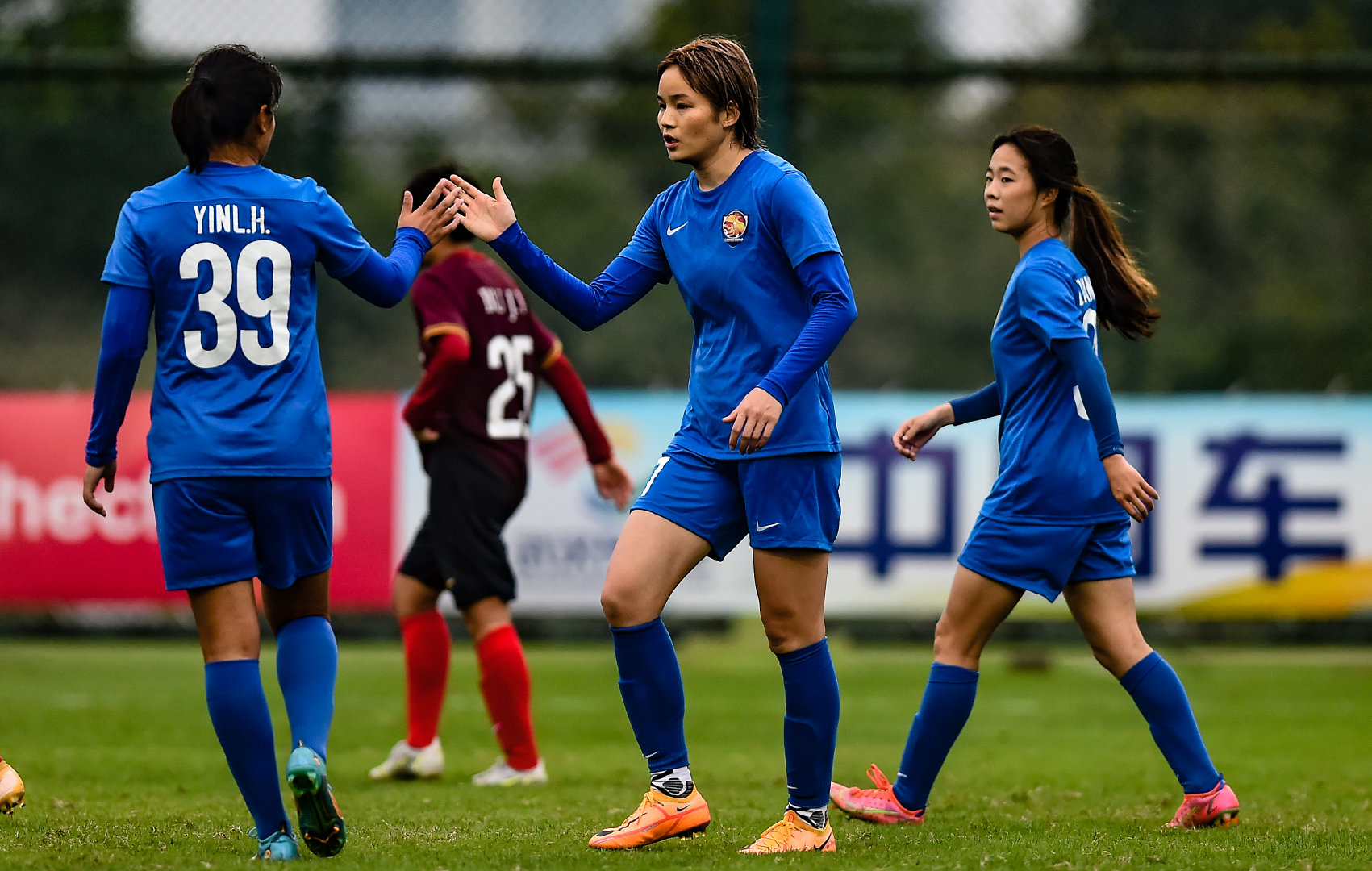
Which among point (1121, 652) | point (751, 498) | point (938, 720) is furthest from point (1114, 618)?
point (751, 498)

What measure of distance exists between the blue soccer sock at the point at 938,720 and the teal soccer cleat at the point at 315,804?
1680 millimetres

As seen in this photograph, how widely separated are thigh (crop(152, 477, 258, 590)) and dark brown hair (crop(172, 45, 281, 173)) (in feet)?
2.53

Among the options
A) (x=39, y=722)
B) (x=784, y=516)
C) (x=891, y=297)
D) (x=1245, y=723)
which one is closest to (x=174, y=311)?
(x=784, y=516)

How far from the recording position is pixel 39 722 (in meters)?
7.41

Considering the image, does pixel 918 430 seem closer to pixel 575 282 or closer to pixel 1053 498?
pixel 1053 498

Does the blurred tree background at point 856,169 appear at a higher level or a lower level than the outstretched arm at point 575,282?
higher

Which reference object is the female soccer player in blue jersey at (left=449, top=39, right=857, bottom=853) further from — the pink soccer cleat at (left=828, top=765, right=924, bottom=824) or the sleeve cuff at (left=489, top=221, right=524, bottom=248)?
the pink soccer cleat at (left=828, top=765, right=924, bottom=824)

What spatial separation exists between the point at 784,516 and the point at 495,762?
278 centimetres

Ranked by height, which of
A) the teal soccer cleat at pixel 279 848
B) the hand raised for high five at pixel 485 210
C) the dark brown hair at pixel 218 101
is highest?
the dark brown hair at pixel 218 101

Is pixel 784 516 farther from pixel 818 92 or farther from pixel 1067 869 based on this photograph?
pixel 818 92

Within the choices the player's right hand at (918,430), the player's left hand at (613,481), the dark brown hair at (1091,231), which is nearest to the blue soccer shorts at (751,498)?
the player's right hand at (918,430)

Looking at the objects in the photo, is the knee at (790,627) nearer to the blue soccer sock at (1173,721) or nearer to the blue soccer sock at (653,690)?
the blue soccer sock at (653,690)

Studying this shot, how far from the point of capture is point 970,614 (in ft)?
14.7

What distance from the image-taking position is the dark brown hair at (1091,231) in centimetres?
458
